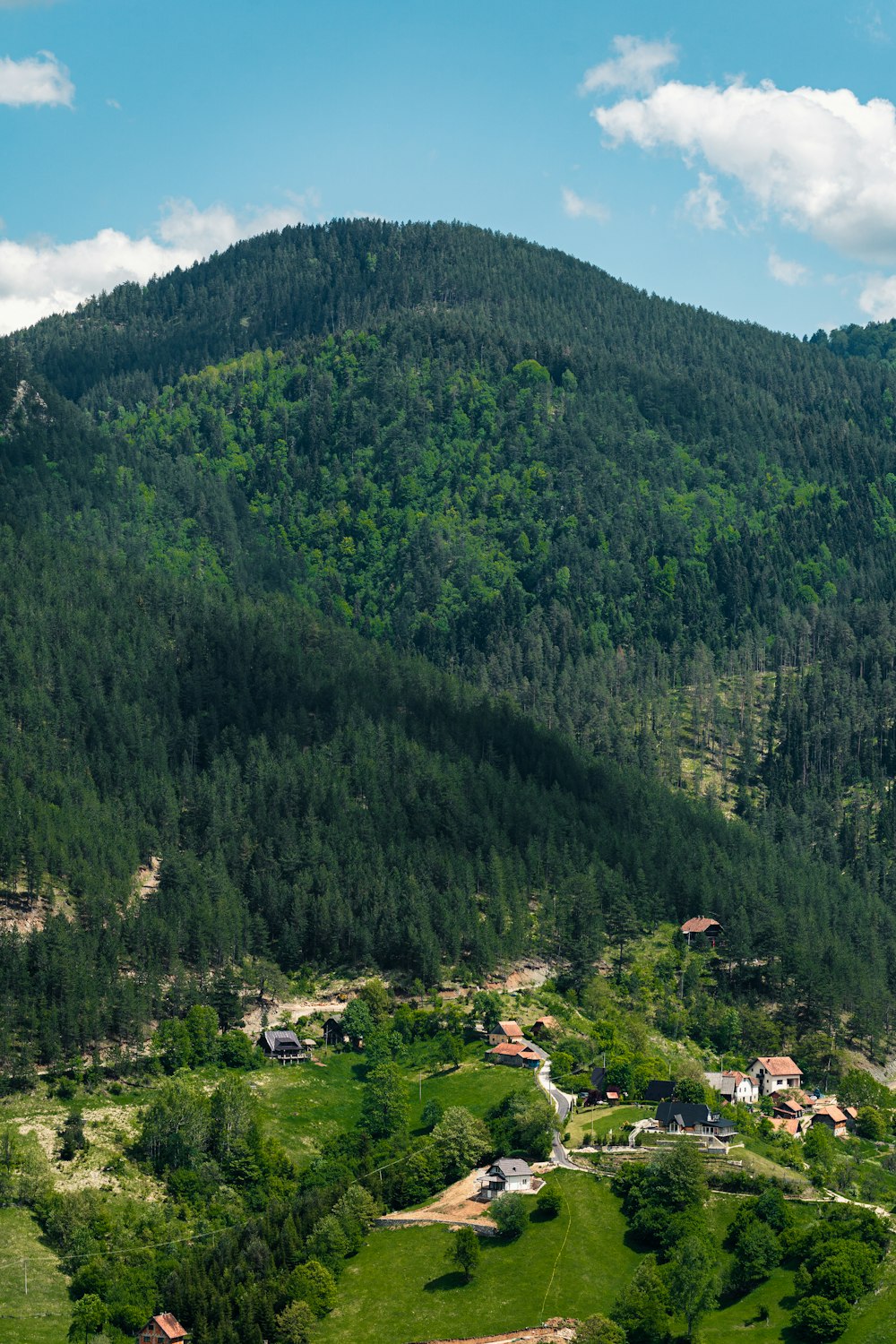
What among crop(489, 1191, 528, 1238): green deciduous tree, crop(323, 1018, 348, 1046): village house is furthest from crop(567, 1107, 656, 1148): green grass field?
crop(323, 1018, 348, 1046): village house

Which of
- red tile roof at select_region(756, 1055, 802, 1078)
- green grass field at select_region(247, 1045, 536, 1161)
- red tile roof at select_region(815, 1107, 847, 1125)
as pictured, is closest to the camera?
green grass field at select_region(247, 1045, 536, 1161)

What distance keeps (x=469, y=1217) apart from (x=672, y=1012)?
2554 inches

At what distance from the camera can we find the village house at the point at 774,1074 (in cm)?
17388

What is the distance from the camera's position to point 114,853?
197 metres

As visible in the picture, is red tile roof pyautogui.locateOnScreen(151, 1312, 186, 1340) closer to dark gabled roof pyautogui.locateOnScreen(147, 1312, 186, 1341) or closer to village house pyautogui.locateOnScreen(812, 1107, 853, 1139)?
dark gabled roof pyautogui.locateOnScreen(147, 1312, 186, 1341)

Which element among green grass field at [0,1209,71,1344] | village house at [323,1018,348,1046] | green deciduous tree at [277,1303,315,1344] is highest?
village house at [323,1018,348,1046]

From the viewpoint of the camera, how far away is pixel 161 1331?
378 ft

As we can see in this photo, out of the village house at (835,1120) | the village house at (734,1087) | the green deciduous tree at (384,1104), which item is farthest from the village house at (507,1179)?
the village house at (835,1120)

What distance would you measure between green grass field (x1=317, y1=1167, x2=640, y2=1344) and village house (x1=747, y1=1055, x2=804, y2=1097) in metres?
47.4

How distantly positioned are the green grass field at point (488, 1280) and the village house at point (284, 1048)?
1563 inches

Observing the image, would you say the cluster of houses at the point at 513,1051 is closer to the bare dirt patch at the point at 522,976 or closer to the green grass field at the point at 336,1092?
the green grass field at the point at 336,1092

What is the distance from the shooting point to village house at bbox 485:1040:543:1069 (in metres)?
165

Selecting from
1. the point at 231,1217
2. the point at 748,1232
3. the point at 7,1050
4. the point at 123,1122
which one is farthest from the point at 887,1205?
the point at 7,1050

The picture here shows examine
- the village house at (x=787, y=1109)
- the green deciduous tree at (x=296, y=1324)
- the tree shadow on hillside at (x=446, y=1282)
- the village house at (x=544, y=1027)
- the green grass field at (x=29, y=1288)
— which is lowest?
the village house at (x=787, y=1109)
